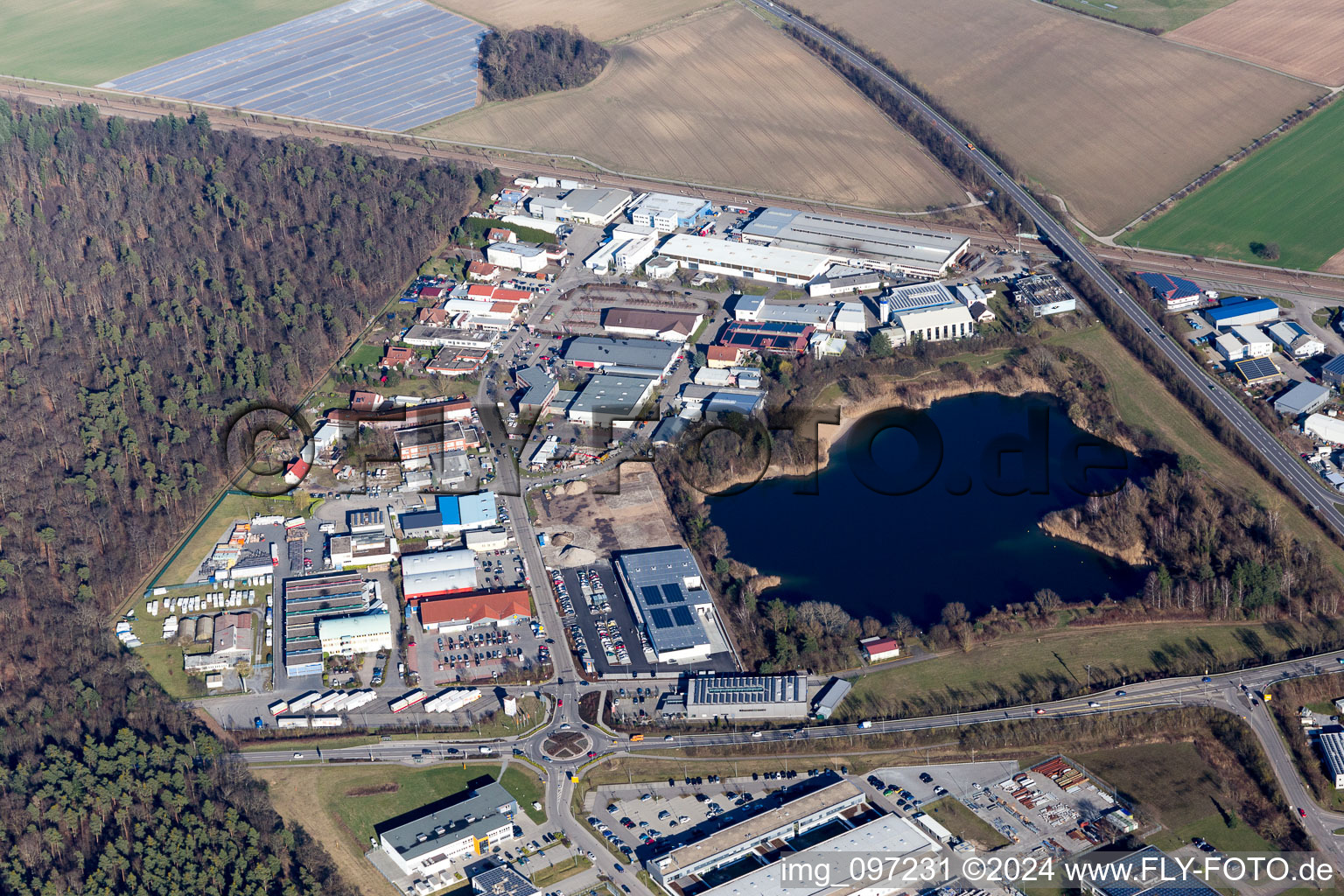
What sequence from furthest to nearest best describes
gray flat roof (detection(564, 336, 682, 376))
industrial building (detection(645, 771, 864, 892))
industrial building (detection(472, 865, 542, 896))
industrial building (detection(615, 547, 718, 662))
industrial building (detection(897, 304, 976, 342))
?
1. industrial building (detection(897, 304, 976, 342))
2. gray flat roof (detection(564, 336, 682, 376))
3. industrial building (detection(615, 547, 718, 662))
4. industrial building (detection(645, 771, 864, 892))
5. industrial building (detection(472, 865, 542, 896))

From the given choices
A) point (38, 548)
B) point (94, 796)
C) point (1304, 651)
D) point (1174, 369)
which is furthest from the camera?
point (1174, 369)

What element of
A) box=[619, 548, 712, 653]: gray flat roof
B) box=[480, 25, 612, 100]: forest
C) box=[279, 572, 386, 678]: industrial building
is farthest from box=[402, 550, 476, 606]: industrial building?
box=[480, 25, 612, 100]: forest

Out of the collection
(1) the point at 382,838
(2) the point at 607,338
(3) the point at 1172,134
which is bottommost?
(1) the point at 382,838

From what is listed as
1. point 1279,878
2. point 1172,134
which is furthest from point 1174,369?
point 1279,878

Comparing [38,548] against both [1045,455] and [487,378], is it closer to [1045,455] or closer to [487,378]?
[487,378]

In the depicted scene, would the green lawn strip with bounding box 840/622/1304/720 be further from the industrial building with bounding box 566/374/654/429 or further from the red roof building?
the red roof building

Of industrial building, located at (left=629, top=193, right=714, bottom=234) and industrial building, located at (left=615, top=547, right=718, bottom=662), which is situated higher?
industrial building, located at (left=629, top=193, right=714, bottom=234)
